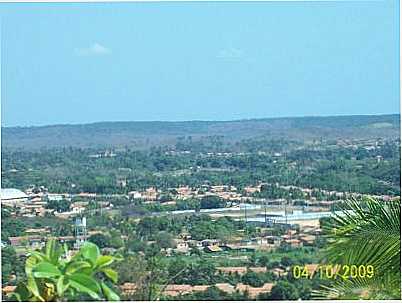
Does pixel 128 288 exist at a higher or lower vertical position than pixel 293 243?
lower

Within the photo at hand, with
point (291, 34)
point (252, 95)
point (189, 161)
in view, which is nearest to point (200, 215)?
point (189, 161)

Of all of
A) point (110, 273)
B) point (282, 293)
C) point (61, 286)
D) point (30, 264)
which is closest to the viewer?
point (61, 286)

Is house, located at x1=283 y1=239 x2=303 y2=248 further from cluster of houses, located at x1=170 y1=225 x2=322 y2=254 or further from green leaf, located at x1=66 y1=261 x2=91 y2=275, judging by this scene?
green leaf, located at x1=66 y1=261 x2=91 y2=275

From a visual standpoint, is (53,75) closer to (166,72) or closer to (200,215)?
(166,72)

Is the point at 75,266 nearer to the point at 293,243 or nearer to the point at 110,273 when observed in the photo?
the point at 110,273

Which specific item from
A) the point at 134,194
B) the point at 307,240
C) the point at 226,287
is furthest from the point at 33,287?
the point at 307,240

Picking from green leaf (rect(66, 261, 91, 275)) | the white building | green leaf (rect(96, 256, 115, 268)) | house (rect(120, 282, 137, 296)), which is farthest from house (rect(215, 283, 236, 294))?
the white building
